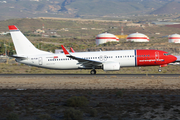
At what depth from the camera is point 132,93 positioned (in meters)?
22.5

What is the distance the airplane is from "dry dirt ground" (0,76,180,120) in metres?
9.92

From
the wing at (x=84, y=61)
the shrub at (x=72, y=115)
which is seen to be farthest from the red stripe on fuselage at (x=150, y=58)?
the shrub at (x=72, y=115)

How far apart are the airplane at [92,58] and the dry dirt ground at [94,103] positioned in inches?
391

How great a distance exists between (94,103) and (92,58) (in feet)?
63.0

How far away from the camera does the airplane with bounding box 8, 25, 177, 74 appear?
1452 inches

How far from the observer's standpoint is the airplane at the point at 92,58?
36875mm

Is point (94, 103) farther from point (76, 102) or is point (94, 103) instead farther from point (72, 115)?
point (72, 115)

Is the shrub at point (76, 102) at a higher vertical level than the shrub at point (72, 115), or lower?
higher

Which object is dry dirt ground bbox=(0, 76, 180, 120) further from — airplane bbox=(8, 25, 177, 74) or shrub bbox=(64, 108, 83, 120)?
airplane bbox=(8, 25, 177, 74)

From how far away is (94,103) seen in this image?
18797mm

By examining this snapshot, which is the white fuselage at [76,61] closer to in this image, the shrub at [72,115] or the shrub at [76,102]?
the shrub at [76,102]

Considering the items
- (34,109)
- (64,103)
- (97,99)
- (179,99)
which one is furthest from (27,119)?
(179,99)

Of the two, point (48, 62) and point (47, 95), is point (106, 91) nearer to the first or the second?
point (47, 95)

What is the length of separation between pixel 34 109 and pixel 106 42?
410ft
